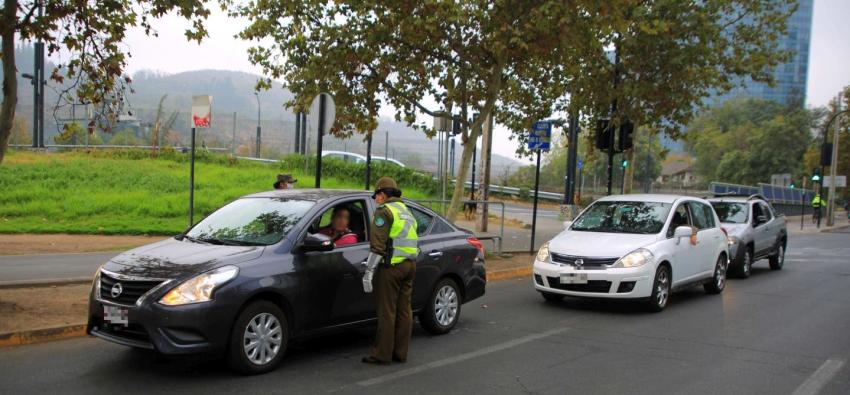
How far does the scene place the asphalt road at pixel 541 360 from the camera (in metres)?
5.74

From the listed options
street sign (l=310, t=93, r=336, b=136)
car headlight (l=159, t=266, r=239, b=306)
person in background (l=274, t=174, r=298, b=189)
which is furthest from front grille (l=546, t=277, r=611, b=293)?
car headlight (l=159, t=266, r=239, b=306)

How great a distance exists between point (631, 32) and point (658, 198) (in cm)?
845

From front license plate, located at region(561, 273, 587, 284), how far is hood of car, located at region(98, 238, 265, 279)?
184 inches

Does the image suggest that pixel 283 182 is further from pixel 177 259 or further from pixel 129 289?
pixel 129 289

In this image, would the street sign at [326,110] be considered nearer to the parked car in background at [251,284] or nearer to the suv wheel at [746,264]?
the parked car in background at [251,284]

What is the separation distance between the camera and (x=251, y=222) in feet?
22.3

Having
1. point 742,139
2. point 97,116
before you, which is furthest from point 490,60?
point 742,139

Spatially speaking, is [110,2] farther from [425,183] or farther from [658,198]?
[425,183]

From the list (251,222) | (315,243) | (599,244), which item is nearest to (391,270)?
(315,243)

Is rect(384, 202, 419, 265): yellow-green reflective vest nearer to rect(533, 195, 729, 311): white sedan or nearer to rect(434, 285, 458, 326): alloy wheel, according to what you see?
rect(434, 285, 458, 326): alloy wheel

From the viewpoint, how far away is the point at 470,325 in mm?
8492

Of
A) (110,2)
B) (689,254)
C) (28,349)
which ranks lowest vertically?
(28,349)

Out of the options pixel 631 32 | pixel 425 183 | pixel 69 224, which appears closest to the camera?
pixel 69 224

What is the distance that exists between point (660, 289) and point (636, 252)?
797mm
